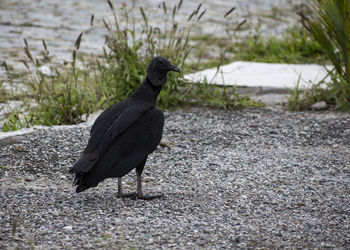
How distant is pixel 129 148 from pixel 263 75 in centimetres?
369

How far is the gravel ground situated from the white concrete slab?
789 mm

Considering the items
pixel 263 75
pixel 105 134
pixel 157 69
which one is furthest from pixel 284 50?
pixel 105 134

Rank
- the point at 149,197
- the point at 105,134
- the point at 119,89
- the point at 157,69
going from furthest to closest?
the point at 119,89 → the point at 157,69 → the point at 149,197 → the point at 105,134

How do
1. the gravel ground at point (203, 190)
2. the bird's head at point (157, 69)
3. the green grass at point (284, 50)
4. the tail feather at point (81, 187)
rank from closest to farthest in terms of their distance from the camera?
the gravel ground at point (203, 190) < the tail feather at point (81, 187) < the bird's head at point (157, 69) < the green grass at point (284, 50)

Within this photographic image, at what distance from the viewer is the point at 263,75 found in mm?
6797

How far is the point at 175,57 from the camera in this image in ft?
19.6

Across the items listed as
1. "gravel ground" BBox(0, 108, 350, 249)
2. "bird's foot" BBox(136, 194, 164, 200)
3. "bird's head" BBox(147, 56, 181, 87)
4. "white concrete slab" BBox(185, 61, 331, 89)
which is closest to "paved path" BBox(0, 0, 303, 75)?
"white concrete slab" BBox(185, 61, 331, 89)

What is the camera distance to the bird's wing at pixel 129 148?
3.34 meters

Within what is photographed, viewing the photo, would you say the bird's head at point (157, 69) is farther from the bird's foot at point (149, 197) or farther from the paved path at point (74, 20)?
the paved path at point (74, 20)

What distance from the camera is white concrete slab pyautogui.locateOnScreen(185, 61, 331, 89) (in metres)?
6.39

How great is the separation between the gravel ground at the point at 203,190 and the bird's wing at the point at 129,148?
0.25m

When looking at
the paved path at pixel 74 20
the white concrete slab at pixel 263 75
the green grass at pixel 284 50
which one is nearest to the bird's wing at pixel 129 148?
the white concrete slab at pixel 263 75

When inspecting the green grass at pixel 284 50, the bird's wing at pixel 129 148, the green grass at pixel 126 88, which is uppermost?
the green grass at pixel 284 50

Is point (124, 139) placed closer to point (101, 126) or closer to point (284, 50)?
point (101, 126)
